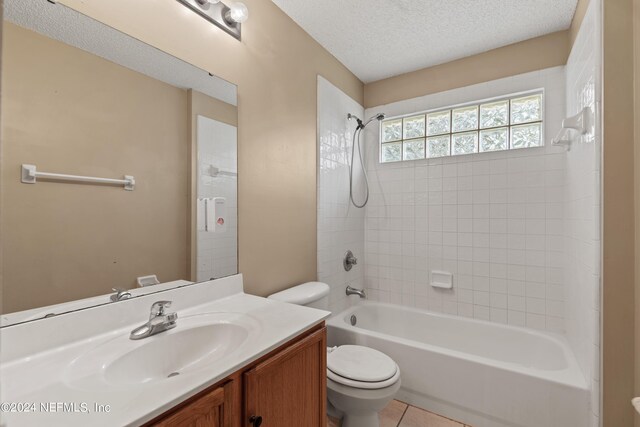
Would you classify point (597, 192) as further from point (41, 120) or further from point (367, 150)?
point (41, 120)

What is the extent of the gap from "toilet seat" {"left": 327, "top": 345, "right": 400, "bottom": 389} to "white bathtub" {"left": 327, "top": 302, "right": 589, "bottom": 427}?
11.8 inches

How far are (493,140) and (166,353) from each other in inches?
99.8

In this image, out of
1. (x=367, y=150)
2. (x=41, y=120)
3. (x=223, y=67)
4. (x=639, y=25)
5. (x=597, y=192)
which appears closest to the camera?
(x=41, y=120)

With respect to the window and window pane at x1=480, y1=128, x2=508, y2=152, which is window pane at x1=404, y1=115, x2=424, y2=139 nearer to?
the window

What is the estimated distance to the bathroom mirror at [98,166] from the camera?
0.90 m

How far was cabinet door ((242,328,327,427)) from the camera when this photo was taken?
0.91 meters

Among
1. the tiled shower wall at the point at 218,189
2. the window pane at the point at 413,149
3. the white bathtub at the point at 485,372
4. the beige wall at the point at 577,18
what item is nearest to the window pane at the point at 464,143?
the window pane at the point at 413,149

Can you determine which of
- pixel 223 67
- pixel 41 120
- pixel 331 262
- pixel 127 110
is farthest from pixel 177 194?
pixel 331 262

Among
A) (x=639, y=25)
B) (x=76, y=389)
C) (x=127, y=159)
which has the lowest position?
(x=76, y=389)

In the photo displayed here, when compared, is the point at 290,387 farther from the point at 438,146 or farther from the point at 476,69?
the point at 476,69

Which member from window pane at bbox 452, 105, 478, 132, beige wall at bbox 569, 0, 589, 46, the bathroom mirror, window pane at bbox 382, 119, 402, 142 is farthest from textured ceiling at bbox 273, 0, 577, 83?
the bathroom mirror

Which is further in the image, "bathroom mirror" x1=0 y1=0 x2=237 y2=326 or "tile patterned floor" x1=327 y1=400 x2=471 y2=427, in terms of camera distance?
"tile patterned floor" x1=327 y1=400 x2=471 y2=427

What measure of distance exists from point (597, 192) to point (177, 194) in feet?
6.25

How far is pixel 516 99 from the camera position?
2283mm
